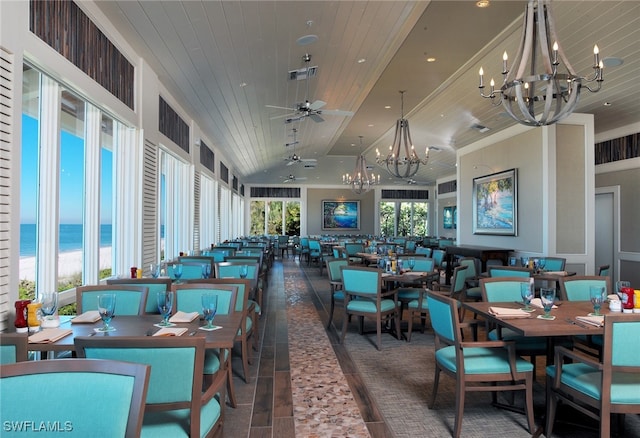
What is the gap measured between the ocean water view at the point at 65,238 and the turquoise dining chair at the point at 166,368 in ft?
5.62

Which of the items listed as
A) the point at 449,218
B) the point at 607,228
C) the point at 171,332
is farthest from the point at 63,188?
the point at 449,218

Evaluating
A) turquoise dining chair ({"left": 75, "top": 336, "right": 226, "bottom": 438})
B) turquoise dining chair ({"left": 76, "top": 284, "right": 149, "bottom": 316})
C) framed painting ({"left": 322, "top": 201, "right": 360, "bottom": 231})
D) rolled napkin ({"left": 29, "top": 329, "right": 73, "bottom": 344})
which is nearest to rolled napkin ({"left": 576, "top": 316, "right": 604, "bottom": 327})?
turquoise dining chair ({"left": 75, "top": 336, "right": 226, "bottom": 438})

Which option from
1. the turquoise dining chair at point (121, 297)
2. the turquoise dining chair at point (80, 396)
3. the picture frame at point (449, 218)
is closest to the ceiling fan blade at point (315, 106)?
the turquoise dining chair at point (121, 297)

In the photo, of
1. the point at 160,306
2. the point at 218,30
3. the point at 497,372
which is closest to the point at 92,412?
the point at 160,306

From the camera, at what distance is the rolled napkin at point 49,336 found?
80.9 inches

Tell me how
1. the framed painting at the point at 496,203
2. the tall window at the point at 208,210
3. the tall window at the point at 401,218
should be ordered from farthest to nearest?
the tall window at the point at 401,218 < the tall window at the point at 208,210 < the framed painting at the point at 496,203

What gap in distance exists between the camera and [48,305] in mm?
2426

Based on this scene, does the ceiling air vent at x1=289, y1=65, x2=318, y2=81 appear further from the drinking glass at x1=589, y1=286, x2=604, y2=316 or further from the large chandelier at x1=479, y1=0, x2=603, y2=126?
the drinking glass at x1=589, y1=286, x2=604, y2=316

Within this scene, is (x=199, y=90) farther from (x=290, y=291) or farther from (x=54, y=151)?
(x=290, y=291)

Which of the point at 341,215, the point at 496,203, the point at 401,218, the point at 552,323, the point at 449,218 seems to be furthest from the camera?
the point at 401,218

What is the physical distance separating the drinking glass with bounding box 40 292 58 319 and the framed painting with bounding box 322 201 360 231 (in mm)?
15937

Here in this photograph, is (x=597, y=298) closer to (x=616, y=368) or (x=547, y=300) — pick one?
(x=547, y=300)

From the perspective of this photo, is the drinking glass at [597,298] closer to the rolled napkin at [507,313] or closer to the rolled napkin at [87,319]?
the rolled napkin at [507,313]

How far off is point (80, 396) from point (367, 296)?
3540 mm
